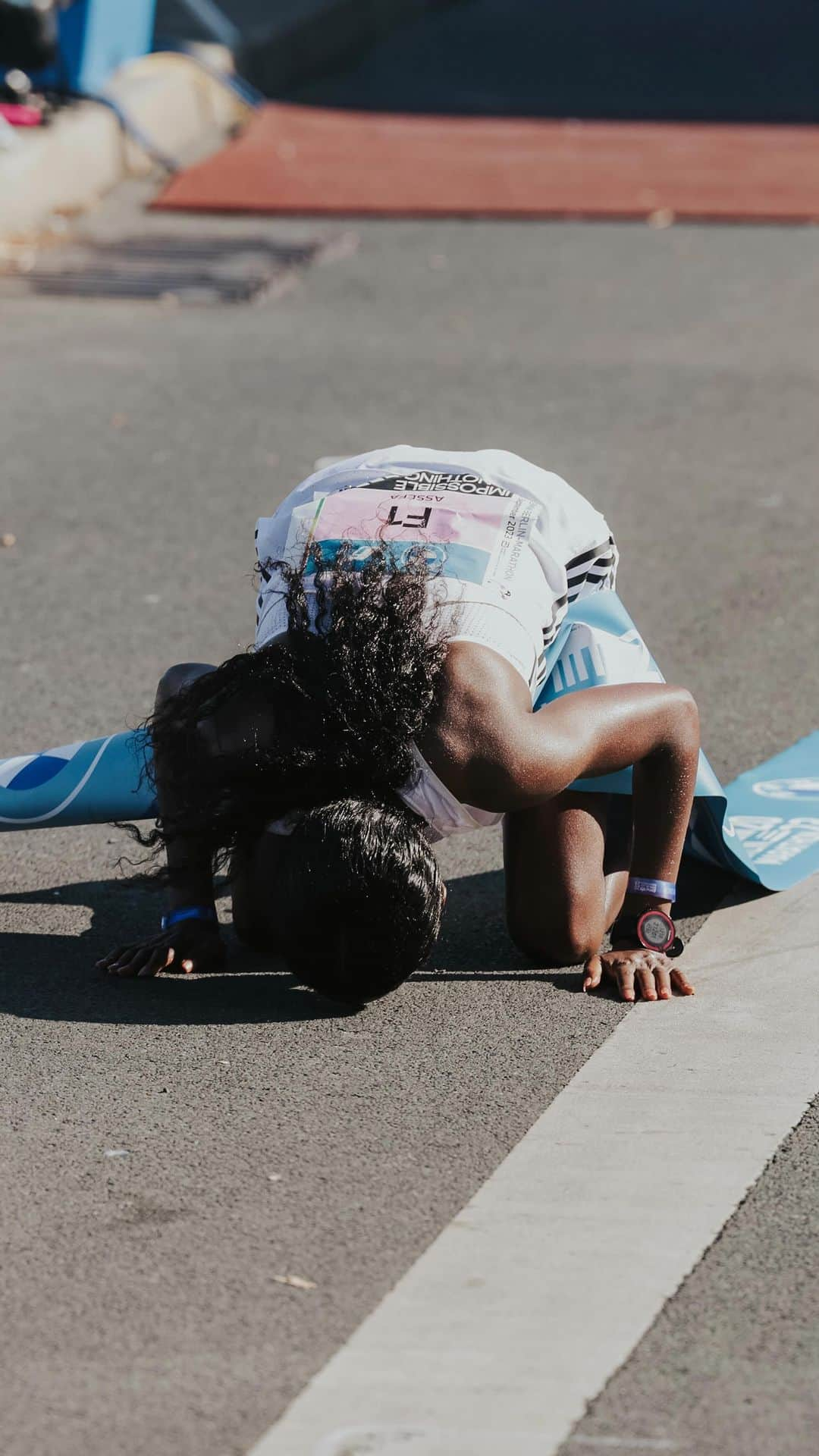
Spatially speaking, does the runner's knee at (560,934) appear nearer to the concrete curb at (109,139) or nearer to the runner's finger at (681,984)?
the runner's finger at (681,984)

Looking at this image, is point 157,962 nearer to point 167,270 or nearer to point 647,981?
point 647,981

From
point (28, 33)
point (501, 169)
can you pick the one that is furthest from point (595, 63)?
point (28, 33)

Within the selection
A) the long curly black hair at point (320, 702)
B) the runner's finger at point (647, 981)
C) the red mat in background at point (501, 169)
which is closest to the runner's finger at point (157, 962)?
the long curly black hair at point (320, 702)

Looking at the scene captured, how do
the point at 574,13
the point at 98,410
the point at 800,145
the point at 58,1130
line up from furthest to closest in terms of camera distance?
the point at 574,13 → the point at 800,145 → the point at 98,410 → the point at 58,1130

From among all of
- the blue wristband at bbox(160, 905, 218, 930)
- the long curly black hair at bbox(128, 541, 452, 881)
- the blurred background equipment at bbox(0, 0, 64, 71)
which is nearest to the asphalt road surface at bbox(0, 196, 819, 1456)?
the blue wristband at bbox(160, 905, 218, 930)

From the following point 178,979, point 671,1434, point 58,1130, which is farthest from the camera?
point 178,979

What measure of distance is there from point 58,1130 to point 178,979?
2.17 feet

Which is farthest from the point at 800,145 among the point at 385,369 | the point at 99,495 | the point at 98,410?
the point at 99,495

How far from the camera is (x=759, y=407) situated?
848 cm

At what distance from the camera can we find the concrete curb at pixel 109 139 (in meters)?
11.4

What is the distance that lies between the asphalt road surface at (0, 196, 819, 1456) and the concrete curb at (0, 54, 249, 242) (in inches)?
Answer: 63.3

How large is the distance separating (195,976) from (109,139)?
988cm

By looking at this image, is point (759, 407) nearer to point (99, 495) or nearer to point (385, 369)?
point (385, 369)

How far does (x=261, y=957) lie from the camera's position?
412 centimetres
